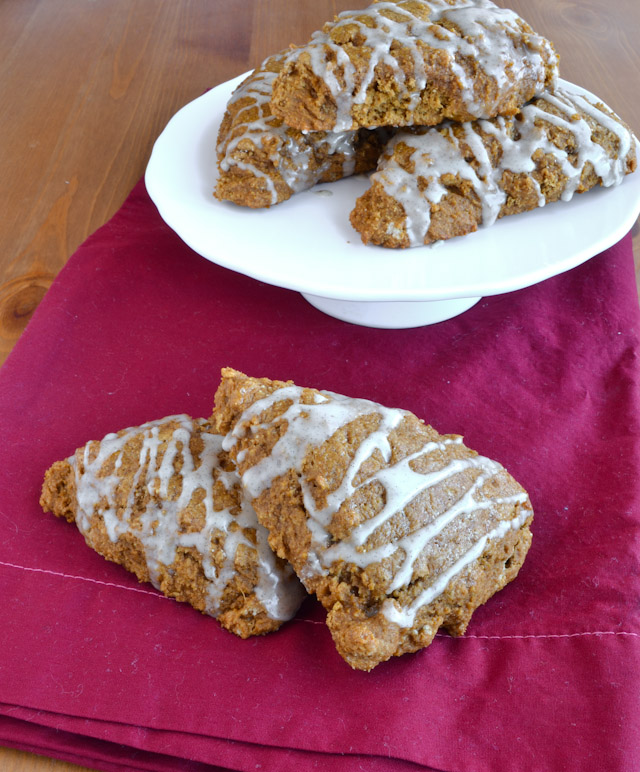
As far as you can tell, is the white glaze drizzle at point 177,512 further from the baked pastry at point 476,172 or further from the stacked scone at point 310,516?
the baked pastry at point 476,172

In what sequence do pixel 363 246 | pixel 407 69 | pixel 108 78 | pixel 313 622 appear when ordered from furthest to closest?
pixel 108 78 → pixel 363 246 → pixel 407 69 → pixel 313 622

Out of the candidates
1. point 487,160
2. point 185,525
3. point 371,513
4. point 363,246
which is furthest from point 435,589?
point 487,160

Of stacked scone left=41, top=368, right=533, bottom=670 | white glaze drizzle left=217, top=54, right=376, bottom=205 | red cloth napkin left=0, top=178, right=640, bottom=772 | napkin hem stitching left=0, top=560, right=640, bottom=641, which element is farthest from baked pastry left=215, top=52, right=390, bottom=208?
napkin hem stitching left=0, top=560, right=640, bottom=641

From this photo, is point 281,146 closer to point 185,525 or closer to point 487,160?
point 487,160

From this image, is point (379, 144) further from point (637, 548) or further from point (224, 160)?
point (637, 548)

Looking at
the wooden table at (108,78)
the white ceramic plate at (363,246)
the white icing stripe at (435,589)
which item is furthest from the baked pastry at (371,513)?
the wooden table at (108,78)

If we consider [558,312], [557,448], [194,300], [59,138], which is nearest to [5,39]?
[59,138]
